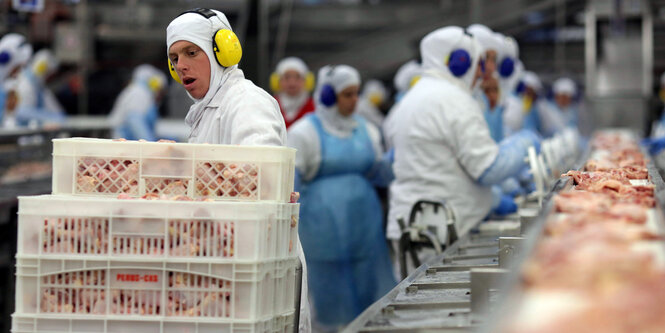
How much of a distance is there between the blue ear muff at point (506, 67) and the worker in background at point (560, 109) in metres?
5.83

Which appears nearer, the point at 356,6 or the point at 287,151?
the point at 287,151

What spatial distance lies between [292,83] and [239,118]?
5.27 metres

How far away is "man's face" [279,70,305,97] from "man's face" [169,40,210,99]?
5076 millimetres

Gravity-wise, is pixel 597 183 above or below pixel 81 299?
above

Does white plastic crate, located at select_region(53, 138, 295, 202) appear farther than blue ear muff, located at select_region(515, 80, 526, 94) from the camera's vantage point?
No

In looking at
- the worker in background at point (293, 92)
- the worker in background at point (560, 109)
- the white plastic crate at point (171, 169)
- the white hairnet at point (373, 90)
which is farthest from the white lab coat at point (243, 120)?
the white hairnet at point (373, 90)

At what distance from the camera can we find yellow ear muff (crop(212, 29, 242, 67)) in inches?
134

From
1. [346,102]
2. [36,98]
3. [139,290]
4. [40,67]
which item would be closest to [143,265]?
[139,290]

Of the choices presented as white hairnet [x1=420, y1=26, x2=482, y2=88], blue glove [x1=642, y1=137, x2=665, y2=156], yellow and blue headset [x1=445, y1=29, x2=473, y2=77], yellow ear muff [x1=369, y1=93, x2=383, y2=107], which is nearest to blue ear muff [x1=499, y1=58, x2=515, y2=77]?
blue glove [x1=642, y1=137, x2=665, y2=156]

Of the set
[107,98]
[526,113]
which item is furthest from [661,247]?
[107,98]

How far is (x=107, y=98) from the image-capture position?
16.6 m

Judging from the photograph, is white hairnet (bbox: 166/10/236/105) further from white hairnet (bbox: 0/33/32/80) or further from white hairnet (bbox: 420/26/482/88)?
white hairnet (bbox: 0/33/32/80)

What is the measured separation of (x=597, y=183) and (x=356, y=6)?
1317 cm

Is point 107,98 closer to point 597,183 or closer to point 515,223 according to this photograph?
point 515,223
